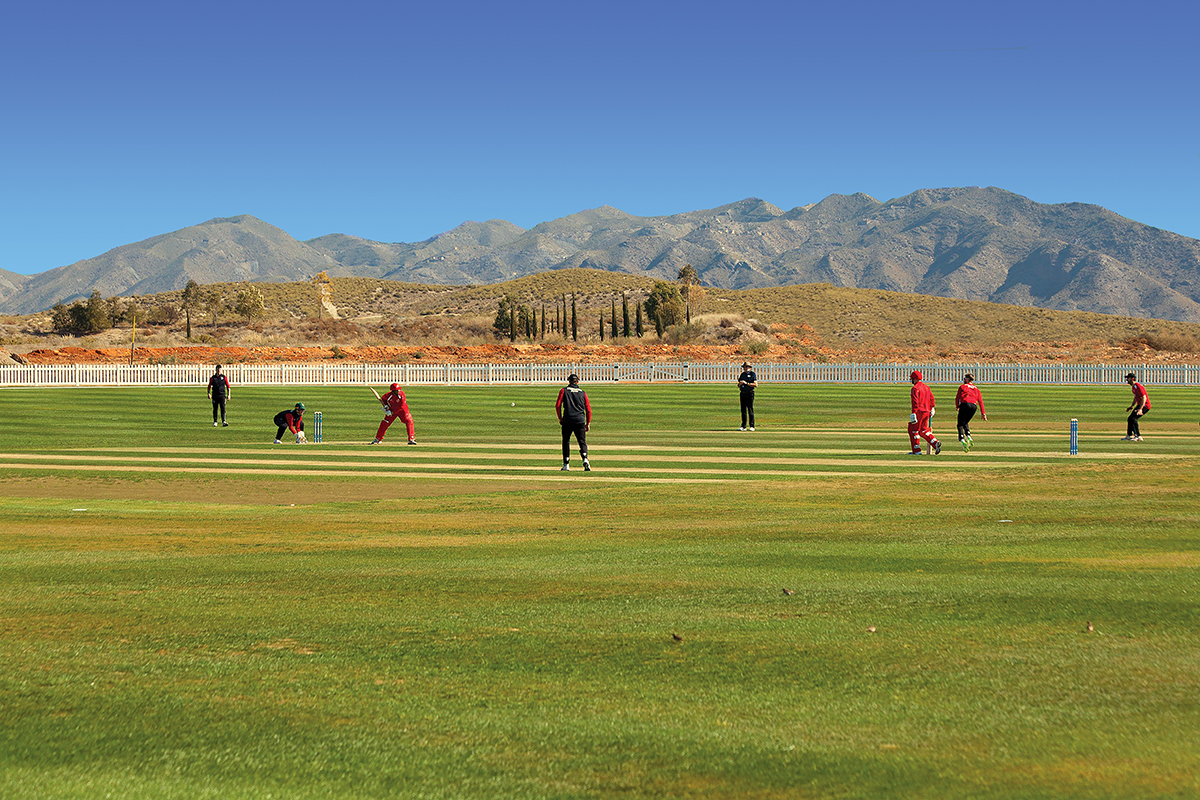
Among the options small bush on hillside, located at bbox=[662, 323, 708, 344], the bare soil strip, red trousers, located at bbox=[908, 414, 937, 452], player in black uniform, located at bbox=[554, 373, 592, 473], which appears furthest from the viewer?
small bush on hillside, located at bbox=[662, 323, 708, 344]

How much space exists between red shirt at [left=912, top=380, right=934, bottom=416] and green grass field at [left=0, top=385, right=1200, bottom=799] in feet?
16.7

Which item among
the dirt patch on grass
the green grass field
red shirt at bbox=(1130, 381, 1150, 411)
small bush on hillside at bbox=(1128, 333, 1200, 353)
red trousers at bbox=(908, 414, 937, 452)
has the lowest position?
the dirt patch on grass

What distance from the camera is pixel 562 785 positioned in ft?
15.5

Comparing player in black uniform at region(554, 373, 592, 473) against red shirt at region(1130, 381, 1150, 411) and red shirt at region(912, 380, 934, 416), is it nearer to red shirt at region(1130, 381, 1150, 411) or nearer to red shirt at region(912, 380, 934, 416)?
red shirt at region(912, 380, 934, 416)

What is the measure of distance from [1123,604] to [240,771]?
6.37m

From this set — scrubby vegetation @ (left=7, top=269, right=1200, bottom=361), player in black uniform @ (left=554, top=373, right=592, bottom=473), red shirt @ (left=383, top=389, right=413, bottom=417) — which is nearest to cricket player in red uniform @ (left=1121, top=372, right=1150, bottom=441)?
player in black uniform @ (left=554, top=373, right=592, bottom=473)

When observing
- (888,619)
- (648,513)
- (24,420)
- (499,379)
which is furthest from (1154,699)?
(499,379)

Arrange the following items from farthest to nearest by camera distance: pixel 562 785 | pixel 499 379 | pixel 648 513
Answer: pixel 499 379 → pixel 648 513 → pixel 562 785

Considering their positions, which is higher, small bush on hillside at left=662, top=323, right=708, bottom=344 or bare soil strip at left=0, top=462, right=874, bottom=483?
small bush on hillside at left=662, top=323, right=708, bottom=344

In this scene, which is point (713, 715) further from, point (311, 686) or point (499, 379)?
point (499, 379)

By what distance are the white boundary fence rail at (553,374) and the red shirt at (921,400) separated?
130ft

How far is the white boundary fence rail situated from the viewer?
6147 centimetres

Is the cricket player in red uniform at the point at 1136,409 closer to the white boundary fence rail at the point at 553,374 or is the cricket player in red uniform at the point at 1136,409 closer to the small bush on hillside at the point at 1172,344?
the white boundary fence rail at the point at 553,374

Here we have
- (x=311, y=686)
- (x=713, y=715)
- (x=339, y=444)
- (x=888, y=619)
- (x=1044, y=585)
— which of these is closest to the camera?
(x=713, y=715)
